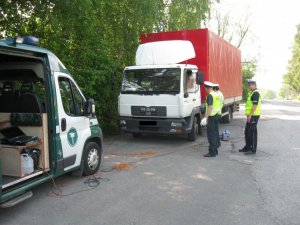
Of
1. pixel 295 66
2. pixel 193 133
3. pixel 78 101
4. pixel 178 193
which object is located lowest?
pixel 178 193

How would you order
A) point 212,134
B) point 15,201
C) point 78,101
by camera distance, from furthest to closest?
point 212,134
point 78,101
point 15,201

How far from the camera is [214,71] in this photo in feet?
38.3

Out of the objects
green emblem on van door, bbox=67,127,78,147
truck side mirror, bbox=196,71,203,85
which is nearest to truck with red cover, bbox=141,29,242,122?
truck side mirror, bbox=196,71,203,85

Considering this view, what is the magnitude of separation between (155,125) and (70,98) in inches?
159

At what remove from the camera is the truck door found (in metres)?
5.58

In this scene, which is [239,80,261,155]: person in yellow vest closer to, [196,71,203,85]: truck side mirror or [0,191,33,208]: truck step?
[196,71,203,85]: truck side mirror

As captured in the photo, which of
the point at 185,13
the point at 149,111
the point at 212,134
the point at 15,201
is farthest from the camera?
the point at 185,13

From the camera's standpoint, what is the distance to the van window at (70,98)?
577cm

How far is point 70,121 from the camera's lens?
5785mm

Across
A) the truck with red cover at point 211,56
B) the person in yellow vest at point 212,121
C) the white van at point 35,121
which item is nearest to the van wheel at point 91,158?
the white van at point 35,121

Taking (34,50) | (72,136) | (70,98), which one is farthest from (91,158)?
(34,50)

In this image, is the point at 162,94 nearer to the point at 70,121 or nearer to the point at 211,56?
the point at 211,56

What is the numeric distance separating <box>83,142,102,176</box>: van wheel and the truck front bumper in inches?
121

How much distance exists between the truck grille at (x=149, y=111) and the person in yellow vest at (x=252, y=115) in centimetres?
230
